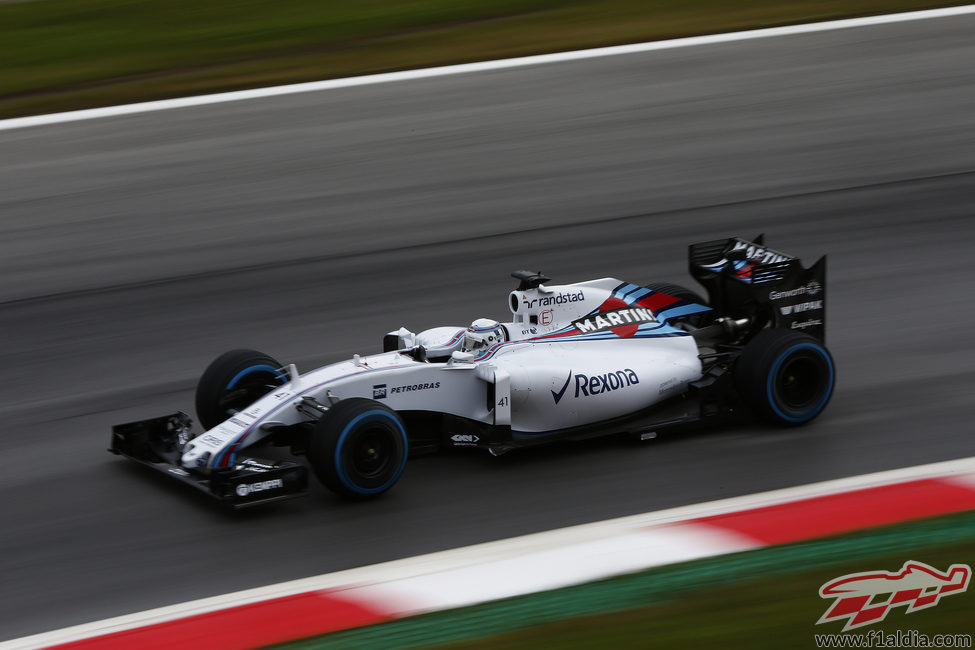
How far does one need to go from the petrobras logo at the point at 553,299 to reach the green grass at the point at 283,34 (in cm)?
957

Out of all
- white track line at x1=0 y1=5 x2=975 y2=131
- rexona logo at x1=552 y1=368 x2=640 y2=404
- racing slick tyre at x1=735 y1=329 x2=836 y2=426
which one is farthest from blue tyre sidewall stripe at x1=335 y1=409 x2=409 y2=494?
white track line at x1=0 y1=5 x2=975 y2=131

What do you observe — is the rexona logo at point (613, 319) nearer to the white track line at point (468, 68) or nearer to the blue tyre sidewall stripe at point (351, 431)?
the blue tyre sidewall stripe at point (351, 431)

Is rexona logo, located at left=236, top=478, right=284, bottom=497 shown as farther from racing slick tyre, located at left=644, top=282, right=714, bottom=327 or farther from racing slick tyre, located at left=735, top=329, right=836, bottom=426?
racing slick tyre, located at left=644, top=282, right=714, bottom=327

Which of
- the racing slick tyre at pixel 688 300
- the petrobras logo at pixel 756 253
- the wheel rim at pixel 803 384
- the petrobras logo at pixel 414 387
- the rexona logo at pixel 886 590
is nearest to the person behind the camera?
the rexona logo at pixel 886 590

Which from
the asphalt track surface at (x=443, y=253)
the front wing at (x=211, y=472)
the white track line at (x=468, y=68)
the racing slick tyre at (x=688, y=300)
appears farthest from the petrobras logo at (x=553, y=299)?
the white track line at (x=468, y=68)

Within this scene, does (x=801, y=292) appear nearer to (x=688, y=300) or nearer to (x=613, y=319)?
(x=688, y=300)

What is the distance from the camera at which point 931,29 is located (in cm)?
1853

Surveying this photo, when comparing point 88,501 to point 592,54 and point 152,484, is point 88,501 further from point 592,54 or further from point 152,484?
point 592,54

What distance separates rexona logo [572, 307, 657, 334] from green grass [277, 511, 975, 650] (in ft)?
7.91

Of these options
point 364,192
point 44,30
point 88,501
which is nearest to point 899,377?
point 88,501

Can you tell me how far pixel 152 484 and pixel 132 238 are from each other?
18.4ft

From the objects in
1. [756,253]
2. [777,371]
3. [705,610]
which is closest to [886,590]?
[705,610]

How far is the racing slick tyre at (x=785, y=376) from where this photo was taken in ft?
26.4

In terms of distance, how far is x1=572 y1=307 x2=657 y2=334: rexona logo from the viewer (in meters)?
8.29
